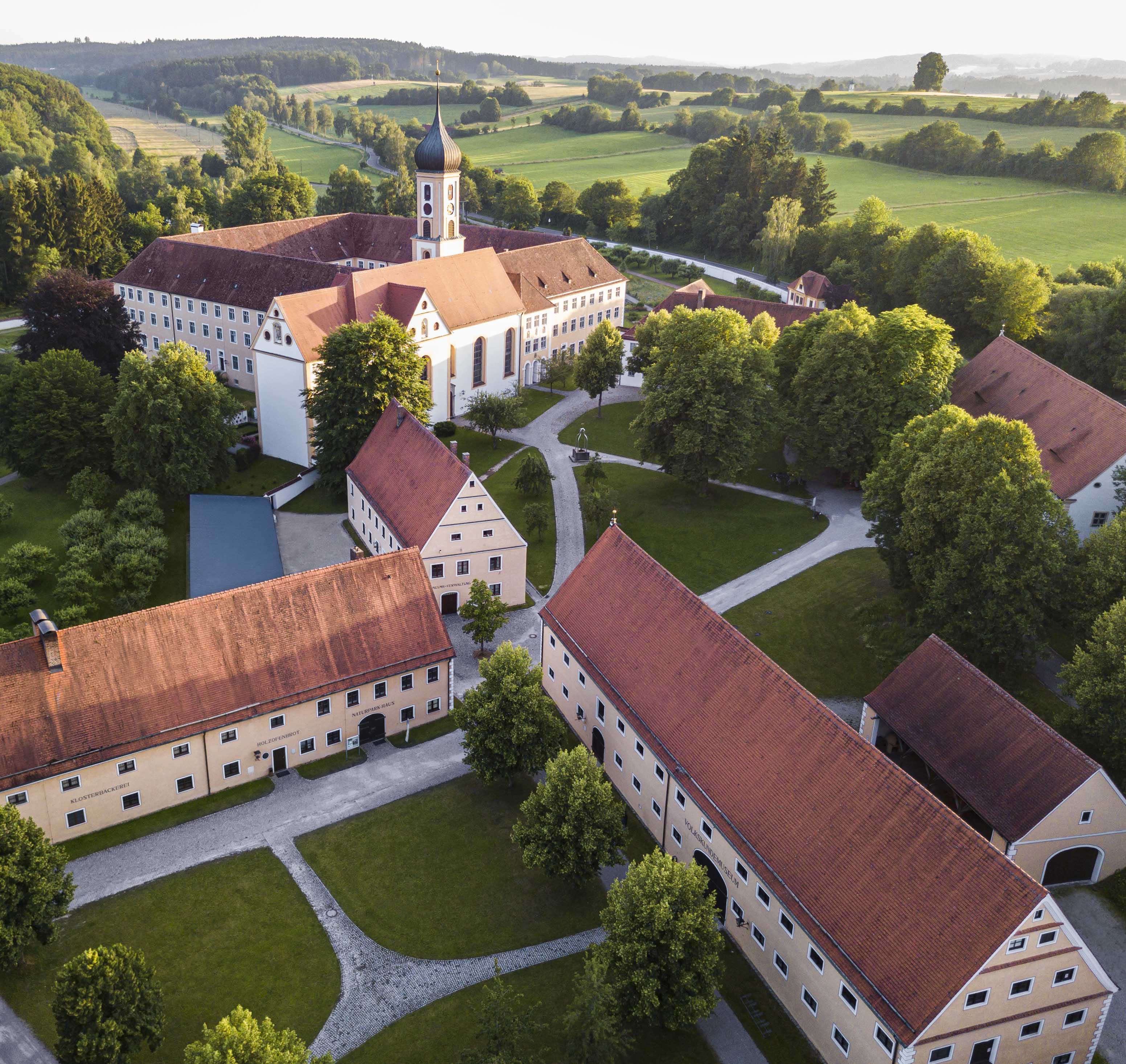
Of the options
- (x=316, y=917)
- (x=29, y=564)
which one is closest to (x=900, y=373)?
(x=316, y=917)

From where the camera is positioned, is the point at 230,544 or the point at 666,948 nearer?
the point at 666,948

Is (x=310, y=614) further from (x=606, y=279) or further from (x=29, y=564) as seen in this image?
(x=606, y=279)

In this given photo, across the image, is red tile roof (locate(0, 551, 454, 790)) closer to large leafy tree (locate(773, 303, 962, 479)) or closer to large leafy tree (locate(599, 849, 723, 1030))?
large leafy tree (locate(599, 849, 723, 1030))

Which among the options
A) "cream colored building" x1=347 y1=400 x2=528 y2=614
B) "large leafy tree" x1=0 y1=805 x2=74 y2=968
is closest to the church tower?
"cream colored building" x1=347 y1=400 x2=528 y2=614

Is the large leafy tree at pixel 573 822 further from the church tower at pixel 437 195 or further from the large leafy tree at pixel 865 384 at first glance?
the church tower at pixel 437 195

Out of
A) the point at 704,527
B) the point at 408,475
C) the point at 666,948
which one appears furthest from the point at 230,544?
the point at 666,948

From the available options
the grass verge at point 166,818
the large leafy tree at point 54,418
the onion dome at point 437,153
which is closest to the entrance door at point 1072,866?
the grass verge at point 166,818

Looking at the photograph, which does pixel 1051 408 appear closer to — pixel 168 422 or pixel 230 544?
pixel 230 544

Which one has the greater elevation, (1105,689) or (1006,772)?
(1105,689)

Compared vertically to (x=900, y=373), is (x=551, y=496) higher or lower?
lower
